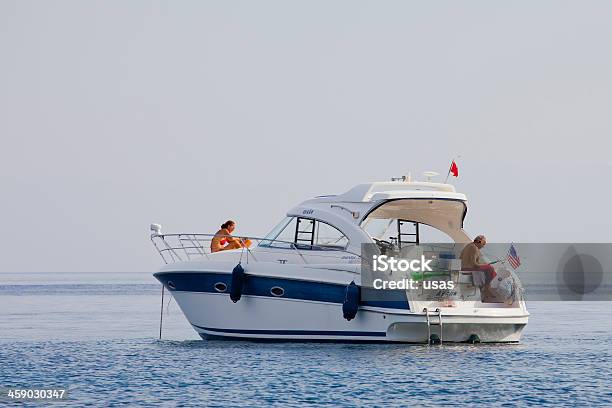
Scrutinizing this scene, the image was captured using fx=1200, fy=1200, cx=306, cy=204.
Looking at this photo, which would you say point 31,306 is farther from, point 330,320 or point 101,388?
point 101,388

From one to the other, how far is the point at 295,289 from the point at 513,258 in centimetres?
451

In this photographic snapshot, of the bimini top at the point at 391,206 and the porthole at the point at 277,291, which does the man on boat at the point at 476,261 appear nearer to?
the bimini top at the point at 391,206

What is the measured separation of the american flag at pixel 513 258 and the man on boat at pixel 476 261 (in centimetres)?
63

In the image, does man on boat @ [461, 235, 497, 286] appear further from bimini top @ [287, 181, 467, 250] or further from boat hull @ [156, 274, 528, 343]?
bimini top @ [287, 181, 467, 250]

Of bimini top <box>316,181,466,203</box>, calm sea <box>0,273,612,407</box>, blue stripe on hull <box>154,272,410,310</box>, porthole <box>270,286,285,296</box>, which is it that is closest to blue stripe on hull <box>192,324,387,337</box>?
calm sea <box>0,273,612,407</box>

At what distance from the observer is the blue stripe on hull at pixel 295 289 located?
890 inches

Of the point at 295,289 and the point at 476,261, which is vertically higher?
the point at 476,261

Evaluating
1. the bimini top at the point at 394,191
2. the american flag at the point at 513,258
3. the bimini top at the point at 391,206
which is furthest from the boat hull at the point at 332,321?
the bimini top at the point at 394,191

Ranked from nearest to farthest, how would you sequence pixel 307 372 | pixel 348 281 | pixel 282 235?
pixel 307 372 → pixel 348 281 → pixel 282 235

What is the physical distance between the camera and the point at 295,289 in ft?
76.5

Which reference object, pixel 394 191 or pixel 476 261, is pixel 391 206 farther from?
pixel 476 261

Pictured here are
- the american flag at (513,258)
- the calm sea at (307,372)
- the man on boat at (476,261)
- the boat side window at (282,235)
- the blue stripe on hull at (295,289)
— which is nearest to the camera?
the calm sea at (307,372)

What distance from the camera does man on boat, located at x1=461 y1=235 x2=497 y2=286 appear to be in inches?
922

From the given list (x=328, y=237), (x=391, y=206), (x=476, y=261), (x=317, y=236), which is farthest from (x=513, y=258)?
(x=317, y=236)
